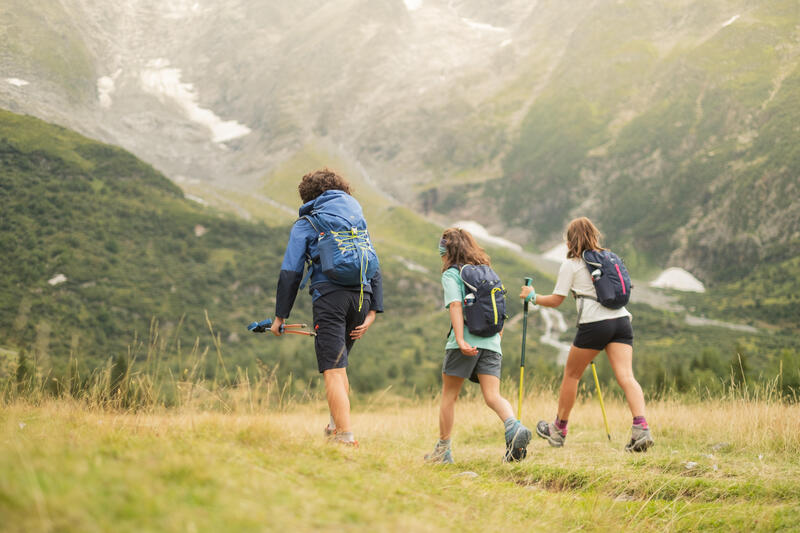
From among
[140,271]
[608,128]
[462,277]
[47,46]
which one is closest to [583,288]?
[462,277]

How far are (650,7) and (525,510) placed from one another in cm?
21152

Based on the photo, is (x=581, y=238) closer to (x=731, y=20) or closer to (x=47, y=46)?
(x=47, y=46)

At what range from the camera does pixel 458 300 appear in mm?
5414

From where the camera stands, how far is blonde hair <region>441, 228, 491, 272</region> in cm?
561

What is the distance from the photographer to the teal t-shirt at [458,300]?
540cm

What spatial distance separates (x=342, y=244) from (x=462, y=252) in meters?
1.31

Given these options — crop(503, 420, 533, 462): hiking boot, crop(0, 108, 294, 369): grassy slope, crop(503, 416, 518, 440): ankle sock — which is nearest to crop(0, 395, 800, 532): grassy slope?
crop(503, 420, 533, 462): hiking boot

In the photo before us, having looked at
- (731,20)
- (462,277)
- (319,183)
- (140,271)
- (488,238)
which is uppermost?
(731,20)

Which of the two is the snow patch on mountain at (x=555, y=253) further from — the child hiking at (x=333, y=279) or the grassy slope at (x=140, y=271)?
the child hiking at (x=333, y=279)

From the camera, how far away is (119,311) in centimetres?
7431

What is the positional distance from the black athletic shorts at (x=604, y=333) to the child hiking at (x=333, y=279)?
2434 mm

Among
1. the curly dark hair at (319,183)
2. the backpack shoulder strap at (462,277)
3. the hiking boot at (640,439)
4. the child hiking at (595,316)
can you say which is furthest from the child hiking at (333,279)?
the hiking boot at (640,439)

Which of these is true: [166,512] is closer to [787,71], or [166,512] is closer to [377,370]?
[377,370]

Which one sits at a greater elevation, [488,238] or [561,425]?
[488,238]
